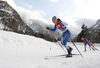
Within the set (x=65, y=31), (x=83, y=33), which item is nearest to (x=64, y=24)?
(x=65, y=31)

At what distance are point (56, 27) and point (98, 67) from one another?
3247mm

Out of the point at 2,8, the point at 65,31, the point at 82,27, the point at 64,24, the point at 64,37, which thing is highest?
the point at 2,8

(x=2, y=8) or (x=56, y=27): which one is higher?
(x=2, y=8)

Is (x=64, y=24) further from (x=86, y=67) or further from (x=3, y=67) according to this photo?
(x=3, y=67)

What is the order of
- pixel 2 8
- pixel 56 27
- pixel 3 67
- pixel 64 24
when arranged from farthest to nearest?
pixel 2 8, pixel 56 27, pixel 64 24, pixel 3 67

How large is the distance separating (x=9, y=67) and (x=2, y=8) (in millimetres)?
216206

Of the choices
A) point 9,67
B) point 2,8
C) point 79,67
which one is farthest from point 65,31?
point 2,8

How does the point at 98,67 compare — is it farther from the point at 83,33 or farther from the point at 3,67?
the point at 83,33

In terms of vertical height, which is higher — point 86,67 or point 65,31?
point 65,31

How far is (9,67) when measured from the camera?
1.99 m

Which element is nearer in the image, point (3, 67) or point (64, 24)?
point (3, 67)

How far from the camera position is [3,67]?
1.98 m

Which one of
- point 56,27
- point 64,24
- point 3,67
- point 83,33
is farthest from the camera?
point 83,33

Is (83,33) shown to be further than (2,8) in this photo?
No
